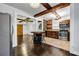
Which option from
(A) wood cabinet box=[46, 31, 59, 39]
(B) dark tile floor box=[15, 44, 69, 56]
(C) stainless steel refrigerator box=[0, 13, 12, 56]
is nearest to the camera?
(C) stainless steel refrigerator box=[0, 13, 12, 56]

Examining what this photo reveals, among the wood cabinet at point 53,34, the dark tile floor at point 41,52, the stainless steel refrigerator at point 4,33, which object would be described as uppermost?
the stainless steel refrigerator at point 4,33

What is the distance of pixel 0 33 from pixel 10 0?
264 centimetres

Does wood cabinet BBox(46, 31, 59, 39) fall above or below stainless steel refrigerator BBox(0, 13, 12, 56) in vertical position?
below

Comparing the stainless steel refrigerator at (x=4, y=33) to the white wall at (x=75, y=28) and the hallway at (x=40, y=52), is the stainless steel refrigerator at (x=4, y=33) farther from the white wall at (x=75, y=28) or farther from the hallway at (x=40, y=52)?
the white wall at (x=75, y=28)

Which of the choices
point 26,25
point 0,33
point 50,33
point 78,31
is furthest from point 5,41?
point 26,25

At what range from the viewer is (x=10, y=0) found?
107 cm

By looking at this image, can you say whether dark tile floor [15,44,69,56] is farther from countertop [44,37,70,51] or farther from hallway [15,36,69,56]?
countertop [44,37,70,51]

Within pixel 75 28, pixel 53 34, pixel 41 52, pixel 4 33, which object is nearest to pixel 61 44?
pixel 41 52

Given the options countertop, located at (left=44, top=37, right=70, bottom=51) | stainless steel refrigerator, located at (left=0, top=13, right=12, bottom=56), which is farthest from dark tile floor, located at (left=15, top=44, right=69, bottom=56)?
stainless steel refrigerator, located at (left=0, top=13, right=12, bottom=56)

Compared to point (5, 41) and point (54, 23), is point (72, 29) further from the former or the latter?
point (54, 23)

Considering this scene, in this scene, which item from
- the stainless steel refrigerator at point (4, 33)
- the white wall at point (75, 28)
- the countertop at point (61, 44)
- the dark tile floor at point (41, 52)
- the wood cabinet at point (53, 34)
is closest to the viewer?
the stainless steel refrigerator at point (4, 33)

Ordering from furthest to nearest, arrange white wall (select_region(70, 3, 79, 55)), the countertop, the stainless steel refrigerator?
the countertop < white wall (select_region(70, 3, 79, 55)) < the stainless steel refrigerator

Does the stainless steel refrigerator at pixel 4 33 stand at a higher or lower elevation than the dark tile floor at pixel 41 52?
higher

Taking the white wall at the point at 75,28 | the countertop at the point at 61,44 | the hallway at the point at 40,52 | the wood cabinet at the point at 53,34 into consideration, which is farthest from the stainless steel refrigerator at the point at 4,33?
the wood cabinet at the point at 53,34
